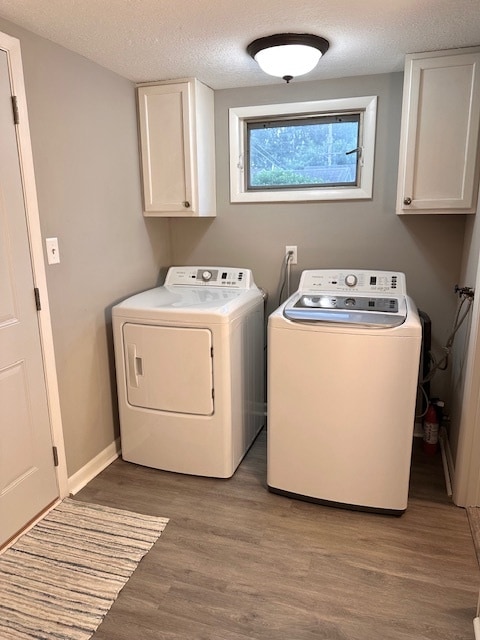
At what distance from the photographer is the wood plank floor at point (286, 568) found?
1.54m

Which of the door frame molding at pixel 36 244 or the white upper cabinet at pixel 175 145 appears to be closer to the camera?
the door frame molding at pixel 36 244

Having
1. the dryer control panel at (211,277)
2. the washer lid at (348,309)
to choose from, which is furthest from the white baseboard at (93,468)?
the washer lid at (348,309)

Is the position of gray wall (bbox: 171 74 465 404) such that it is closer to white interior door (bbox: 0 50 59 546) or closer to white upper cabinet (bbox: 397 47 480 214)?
white upper cabinet (bbox: 397 47 480 214)

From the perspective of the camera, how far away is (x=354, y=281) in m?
2.52

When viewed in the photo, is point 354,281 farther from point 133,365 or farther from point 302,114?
point 133,365

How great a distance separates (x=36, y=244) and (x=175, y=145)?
108 cm

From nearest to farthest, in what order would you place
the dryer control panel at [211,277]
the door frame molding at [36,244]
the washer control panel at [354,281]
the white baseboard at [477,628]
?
1. the white baseboard at [477,628]
2. the door frame molding at [36,244]
3. the washer control panel at [354,281]
4. the dryer control panel at [211,277]

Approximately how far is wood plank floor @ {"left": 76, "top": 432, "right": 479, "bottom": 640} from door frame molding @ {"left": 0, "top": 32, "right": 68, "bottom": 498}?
38 cm

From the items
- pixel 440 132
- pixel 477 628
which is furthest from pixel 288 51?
pixel 477 628

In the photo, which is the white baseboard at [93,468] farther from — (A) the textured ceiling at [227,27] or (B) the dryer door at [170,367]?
(A) the textured ceiling at [227,27]

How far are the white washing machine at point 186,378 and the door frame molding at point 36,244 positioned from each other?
39 centimetres

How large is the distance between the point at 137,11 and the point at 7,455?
183 cm

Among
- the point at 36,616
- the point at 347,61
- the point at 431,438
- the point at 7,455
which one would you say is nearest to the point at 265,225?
the point at 347,61

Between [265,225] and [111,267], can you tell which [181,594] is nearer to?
[111,267]
